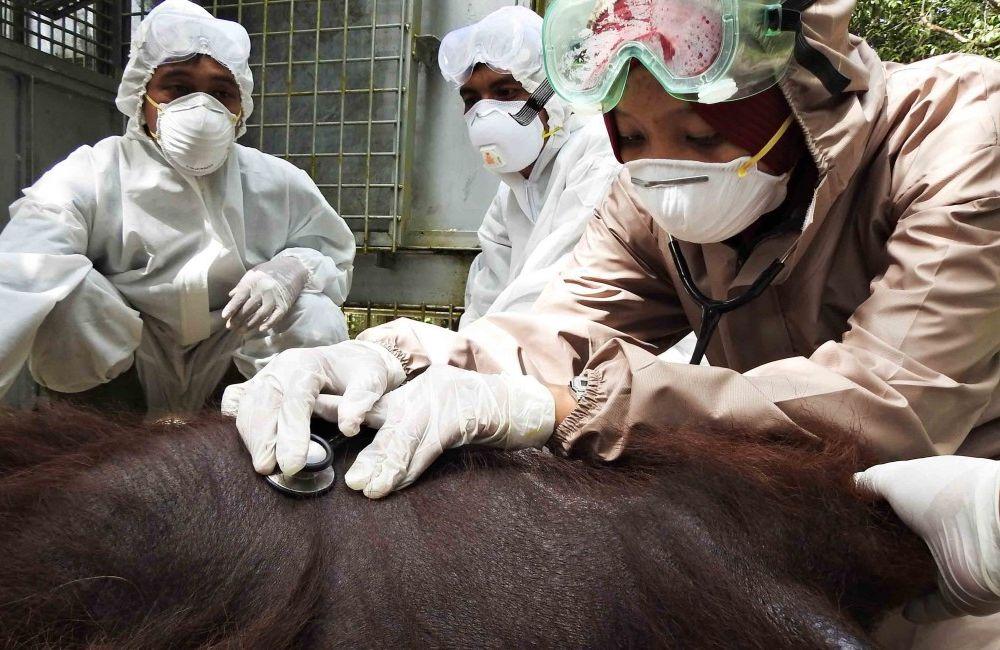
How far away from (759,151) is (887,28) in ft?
11.8

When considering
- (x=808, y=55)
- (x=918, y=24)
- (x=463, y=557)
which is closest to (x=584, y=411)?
(x=463, y=557)

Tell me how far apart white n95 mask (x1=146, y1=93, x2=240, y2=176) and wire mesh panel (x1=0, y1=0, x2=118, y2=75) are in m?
1.75

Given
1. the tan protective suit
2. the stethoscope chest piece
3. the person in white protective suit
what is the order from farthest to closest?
the person in white protective suit
the tan protective suit
the stethoscope chest piece

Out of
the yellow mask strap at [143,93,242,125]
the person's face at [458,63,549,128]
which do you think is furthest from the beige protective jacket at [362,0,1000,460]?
the yellow mask strap at [143,93,242,125]

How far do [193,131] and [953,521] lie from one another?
2.40 m

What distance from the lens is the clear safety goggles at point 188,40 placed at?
2562 millimetres

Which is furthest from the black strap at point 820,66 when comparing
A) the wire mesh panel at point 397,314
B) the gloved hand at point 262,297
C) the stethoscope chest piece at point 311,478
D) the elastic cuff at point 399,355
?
the wire mesh panel at point 397,314

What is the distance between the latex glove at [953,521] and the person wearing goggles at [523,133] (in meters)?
1.66

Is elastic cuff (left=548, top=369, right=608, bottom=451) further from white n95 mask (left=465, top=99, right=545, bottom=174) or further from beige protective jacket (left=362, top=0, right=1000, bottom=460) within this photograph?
white n95 mask (left=465, top=99, right=545, bottom=174)

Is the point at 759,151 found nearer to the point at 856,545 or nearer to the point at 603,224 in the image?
the point at 603,224

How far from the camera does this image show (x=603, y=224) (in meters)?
1.52

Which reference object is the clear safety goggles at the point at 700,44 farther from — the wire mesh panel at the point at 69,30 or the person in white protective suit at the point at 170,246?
the wire mesh panel at the point at 69,30

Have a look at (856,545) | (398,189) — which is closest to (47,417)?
(856,545)

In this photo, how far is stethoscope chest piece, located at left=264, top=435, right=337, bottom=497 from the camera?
83 centimetres
